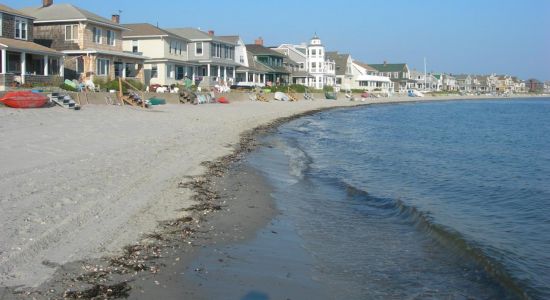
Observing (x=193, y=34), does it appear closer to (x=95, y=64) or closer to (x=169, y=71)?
(x=169, y=71)

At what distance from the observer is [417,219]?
11.8 m

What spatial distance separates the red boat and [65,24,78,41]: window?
18.2 m

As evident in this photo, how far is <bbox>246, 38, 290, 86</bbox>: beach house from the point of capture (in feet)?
273

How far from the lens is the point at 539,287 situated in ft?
25.3

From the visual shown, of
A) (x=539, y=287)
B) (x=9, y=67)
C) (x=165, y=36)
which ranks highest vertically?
(x=165, y=36)

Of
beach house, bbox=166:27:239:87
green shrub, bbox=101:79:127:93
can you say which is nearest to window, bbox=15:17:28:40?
green shrub, bbox=101:79:127:93

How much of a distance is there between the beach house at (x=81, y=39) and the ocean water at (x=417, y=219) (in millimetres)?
25133

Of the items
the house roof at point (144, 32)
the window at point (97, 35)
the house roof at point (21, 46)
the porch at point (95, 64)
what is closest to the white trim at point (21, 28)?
the house roof at point (21, 46)

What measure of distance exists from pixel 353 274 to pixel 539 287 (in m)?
2.62

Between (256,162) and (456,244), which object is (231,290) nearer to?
(456,244)

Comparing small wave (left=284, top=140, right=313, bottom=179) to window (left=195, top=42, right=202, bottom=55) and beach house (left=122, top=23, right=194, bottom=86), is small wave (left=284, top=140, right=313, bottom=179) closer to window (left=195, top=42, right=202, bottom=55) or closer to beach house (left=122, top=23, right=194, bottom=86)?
beach house (left=122, top=23, right=194, bottom=86)

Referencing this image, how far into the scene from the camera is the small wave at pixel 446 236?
7.94 metres

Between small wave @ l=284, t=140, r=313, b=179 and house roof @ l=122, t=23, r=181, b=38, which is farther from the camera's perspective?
house roof @ l=122, t=23, r=181, b=38

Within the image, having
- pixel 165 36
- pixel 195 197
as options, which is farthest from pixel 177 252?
pixel 165 36
